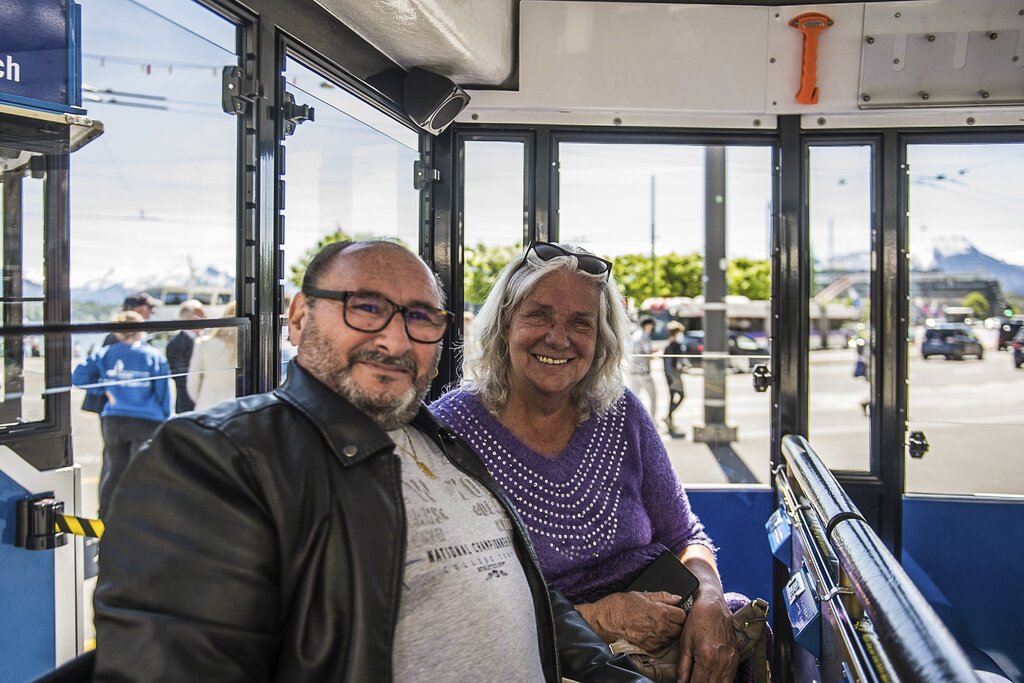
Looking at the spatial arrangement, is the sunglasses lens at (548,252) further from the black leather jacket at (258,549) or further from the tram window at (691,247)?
the black leather jacket at (258,549)

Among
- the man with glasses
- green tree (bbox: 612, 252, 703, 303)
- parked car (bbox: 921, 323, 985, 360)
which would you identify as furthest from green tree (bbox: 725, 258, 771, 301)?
the man with glasses

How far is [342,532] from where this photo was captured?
1.32 m

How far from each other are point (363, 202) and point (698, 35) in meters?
1.39

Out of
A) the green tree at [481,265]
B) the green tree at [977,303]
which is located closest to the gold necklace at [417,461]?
the green tree at [481,265]

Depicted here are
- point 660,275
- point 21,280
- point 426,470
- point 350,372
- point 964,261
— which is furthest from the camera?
Result: point 660,275

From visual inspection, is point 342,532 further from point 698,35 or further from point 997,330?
point 997,330

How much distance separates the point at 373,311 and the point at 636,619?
1185 millimetres

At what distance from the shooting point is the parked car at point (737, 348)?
351 cm

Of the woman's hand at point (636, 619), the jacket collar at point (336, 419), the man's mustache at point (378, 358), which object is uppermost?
the man's mustache at point (378, 358)

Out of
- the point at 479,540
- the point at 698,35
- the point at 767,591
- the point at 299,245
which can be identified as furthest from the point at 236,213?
the point at 767,591

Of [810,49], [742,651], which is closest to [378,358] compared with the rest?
[742,651]

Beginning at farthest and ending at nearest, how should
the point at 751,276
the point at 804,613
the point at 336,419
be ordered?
the point at 751,276
the point at 804,613
the point at 336,419

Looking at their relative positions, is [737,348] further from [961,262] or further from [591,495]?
[591,495]

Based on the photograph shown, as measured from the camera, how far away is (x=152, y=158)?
8.63ft
